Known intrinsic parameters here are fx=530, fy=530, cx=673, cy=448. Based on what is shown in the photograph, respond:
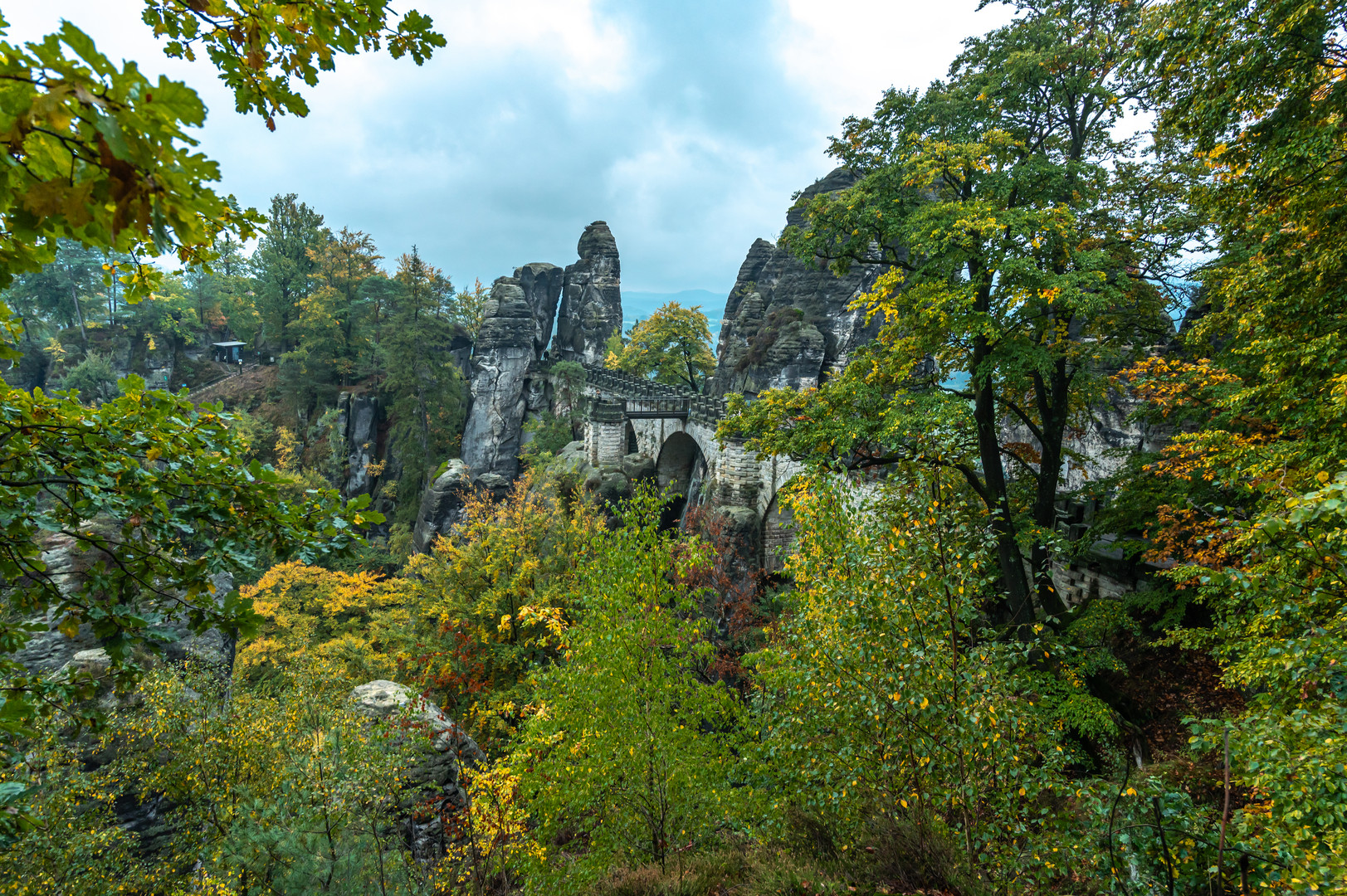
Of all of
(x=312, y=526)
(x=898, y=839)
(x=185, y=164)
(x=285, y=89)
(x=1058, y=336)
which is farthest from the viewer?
(x=1058, y=336)

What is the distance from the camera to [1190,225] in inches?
328

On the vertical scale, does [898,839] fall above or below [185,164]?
below

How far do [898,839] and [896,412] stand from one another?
5.48 metres

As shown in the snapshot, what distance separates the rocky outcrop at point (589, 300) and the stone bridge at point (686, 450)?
9.91 metres

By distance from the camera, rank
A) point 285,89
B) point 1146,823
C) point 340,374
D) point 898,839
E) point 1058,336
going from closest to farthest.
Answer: point 285,89, point 1146,823, point 898,839, point 1058,336, point 340,374

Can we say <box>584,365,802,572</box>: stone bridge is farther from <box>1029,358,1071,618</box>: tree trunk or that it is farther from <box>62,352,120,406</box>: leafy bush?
<box>62,352,120,406</box>: leafy bush

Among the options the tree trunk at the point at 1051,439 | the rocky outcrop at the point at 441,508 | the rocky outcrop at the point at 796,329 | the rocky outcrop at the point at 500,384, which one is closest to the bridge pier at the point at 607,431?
the rocky outcrop at the point at 441,508

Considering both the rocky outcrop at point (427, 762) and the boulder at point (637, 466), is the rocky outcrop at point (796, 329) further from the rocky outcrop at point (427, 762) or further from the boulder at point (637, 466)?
the rocky outcrop at point (427, 762)

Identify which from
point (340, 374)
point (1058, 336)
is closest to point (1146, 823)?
point (1058, 336)

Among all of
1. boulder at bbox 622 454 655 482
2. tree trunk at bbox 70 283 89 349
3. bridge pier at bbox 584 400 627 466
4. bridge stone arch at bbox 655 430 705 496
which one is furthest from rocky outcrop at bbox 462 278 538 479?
tree trunk at bbox 70 283 89 349

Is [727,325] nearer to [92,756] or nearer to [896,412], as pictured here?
[896,412]

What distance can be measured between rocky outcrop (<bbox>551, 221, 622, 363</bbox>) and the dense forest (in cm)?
2843

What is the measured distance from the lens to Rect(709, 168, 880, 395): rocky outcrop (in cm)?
2564

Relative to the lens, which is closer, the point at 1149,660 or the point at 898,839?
the point at 898,839
